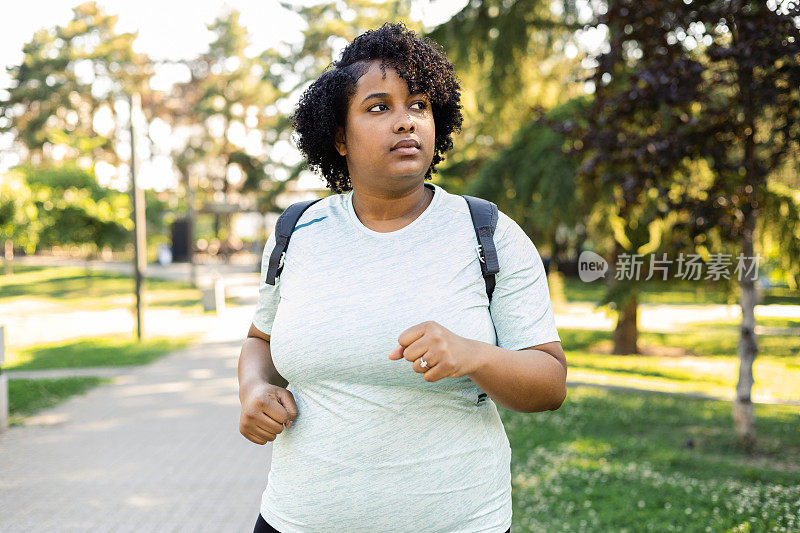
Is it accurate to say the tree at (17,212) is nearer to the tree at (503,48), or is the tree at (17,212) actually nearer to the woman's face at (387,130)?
the tree at (503,48)

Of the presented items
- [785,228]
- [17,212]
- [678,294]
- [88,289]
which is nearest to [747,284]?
[785,228]

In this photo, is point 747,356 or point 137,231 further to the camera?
point 137,231

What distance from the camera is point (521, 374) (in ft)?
5.22

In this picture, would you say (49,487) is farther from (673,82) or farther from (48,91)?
(48,91)

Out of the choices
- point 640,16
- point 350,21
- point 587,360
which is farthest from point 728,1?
point 350,21

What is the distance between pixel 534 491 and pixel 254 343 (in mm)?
3956

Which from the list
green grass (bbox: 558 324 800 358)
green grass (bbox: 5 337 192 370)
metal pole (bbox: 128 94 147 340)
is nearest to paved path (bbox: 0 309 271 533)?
green grass (bbox: 5 337 192 370)

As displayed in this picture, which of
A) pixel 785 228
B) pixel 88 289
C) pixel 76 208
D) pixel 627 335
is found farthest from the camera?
pixel 88 289

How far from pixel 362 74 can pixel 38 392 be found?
8.81 meters

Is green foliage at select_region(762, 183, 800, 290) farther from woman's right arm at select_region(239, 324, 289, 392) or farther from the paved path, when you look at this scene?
woman's right arm at select_region(239, 324, 289, 392)

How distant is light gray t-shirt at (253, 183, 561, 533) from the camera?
1.67 m

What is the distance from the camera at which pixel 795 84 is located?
227 inches

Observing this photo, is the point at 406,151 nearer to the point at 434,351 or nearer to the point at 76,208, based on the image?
the point at 434,351

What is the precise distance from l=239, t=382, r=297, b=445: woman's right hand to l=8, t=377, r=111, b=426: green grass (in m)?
6.99
